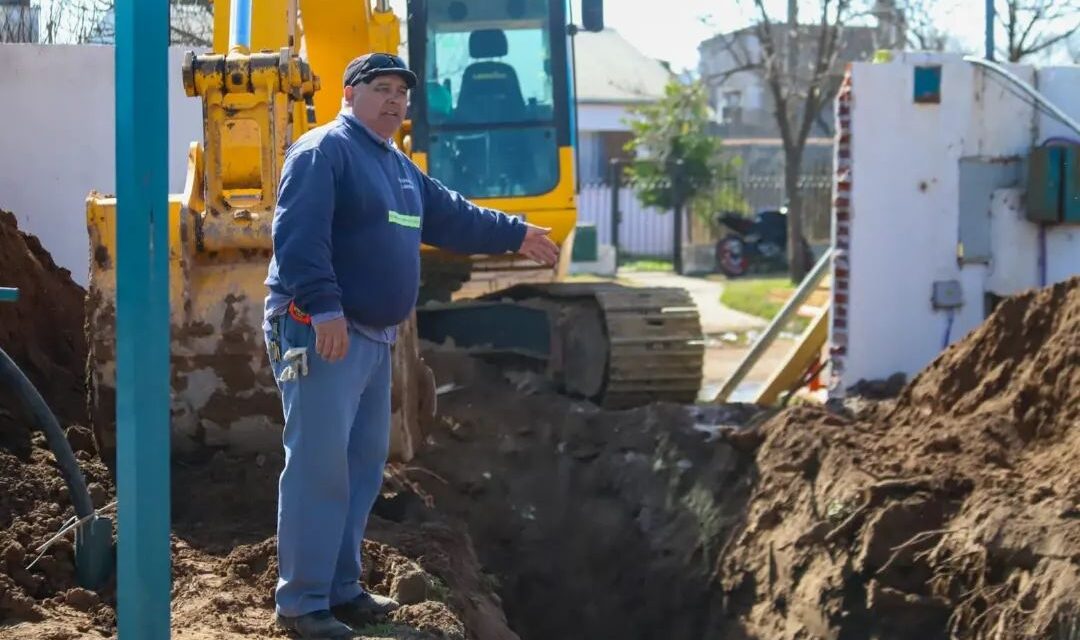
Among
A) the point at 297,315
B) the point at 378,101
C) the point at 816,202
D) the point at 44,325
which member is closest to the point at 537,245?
the point at 378,101

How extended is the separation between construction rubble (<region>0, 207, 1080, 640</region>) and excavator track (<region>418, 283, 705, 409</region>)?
0.50 m

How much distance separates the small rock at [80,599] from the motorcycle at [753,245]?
71.3 ft

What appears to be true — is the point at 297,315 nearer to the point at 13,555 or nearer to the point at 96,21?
the point at 13,555

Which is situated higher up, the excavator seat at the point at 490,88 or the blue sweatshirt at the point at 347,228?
the excavator seat at the point at 490,88

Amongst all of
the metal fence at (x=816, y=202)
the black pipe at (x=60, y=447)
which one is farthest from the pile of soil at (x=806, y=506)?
the metal fence at (x=816, y=202)

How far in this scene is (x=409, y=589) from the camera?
5180mm

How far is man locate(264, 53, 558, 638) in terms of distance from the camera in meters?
4.43

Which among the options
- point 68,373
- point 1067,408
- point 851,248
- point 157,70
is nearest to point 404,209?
point 157,70

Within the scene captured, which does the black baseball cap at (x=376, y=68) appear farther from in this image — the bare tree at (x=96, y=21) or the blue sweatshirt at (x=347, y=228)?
the bare tree at (x=96, y=21)

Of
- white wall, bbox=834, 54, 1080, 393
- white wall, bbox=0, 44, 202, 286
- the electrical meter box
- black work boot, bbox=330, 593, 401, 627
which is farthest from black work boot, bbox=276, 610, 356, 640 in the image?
the electrical meter box

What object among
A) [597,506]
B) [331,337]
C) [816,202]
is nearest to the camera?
[331,337]

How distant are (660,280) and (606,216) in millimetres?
7515

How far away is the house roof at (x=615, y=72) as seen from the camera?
149 ft

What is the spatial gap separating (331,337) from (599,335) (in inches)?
204
